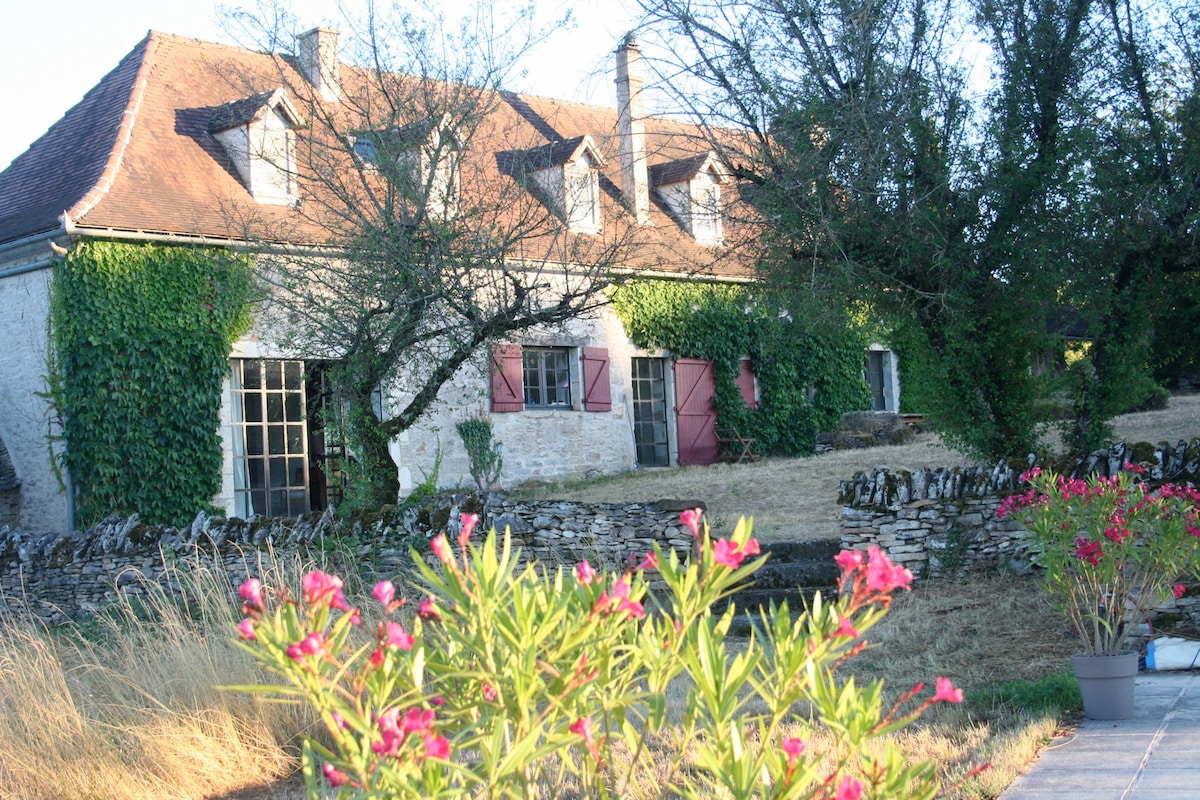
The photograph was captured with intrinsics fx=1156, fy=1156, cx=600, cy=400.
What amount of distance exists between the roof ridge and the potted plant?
36.0 feet

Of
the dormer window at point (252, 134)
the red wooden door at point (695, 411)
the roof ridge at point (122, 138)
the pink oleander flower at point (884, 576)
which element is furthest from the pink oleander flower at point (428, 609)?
the red wooden door at point (695, 411)

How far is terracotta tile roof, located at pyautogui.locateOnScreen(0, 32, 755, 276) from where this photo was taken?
484 inches

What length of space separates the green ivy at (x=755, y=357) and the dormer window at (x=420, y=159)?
6542 millimetres

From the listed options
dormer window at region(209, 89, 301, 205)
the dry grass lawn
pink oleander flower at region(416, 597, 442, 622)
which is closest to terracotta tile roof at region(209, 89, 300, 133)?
dormer window at region(209, 89, 301, 205)

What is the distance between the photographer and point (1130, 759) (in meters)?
4.14

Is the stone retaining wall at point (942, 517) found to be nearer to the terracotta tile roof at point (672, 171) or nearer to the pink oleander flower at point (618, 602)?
the pink oleander flower at point (618, 602)

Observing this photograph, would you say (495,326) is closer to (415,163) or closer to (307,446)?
(415,163)

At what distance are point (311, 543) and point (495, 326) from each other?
245cm

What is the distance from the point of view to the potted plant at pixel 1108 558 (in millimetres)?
4879

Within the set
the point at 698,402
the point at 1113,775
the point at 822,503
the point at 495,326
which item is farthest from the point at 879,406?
the point at 1113,775

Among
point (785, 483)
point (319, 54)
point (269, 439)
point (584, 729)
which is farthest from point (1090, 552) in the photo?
point (269, 439)

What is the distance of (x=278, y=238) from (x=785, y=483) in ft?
21.0

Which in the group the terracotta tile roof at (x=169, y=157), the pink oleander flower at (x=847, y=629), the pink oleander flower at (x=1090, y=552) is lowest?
the pink oleander flower at (x=1090, y=552)

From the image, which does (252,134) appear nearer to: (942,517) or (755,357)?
(755,357)
